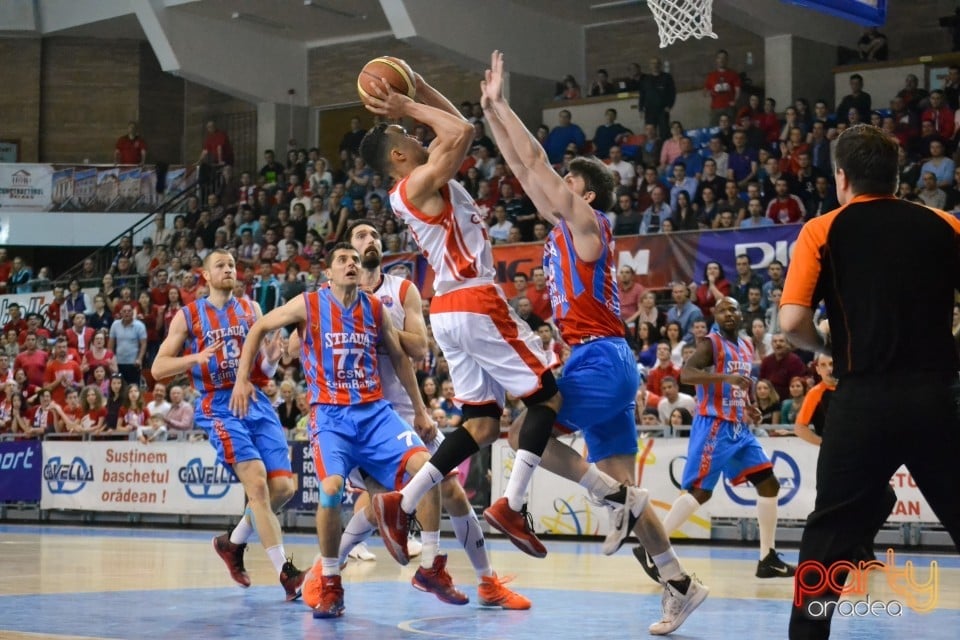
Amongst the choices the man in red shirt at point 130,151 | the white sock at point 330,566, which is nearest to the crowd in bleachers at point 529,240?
the man in red shirt at point 130,151

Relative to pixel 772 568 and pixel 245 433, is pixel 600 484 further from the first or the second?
pixel 772 568

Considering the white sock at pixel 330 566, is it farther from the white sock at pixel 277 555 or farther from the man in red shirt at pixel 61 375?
the man in red shirt at pixel 61 375

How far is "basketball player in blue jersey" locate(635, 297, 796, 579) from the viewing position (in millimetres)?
9977

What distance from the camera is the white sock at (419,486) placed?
6871 mm

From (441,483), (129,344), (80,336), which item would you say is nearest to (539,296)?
(129,344)

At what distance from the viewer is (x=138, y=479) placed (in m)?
17.8

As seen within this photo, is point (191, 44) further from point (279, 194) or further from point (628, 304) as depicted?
point (628, 304)

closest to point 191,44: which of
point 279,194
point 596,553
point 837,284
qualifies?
point 279,194

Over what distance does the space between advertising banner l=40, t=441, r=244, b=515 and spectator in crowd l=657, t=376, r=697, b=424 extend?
18.5ft

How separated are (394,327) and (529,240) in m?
11.3

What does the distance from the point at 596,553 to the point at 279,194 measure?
14.1 m

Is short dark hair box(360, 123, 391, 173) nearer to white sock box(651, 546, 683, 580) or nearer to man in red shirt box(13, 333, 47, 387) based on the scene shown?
white sock box(651, 546, 683, 580)

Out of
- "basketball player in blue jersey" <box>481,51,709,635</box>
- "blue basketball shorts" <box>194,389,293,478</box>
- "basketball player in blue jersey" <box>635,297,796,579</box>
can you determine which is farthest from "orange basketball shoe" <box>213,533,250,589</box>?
"basketball player in blue jersey" <box>635,297,796,579</box>

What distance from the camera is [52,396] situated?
2045 cm
